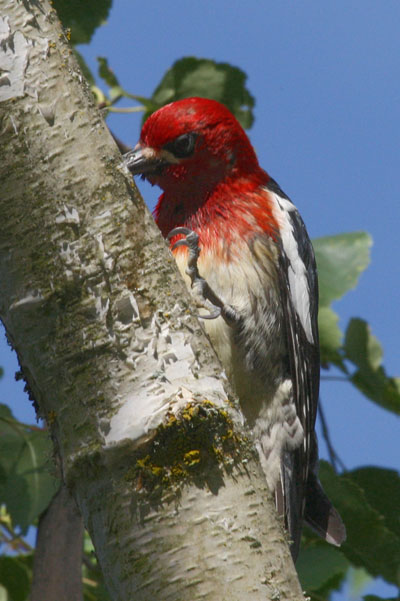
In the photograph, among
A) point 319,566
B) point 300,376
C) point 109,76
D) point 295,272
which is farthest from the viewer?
point 109,76

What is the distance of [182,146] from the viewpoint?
2.85 metres

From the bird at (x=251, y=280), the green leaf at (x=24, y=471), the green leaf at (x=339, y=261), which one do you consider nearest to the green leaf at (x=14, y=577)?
the green leaf at (x=24, y=471)

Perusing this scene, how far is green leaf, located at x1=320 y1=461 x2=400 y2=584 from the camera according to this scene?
246cm

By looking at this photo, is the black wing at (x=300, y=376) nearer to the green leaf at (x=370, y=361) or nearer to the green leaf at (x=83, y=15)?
the green leaf at (x=370, y=361)

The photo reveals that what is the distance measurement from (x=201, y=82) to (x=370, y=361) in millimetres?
1379

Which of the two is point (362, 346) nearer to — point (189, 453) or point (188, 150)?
point (188, 150)

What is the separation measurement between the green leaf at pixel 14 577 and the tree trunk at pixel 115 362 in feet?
4.81

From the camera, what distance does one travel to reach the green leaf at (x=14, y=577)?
264 cm

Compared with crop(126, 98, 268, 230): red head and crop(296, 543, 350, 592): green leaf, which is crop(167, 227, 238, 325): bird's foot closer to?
crop(126, 98, 268, 230): red head

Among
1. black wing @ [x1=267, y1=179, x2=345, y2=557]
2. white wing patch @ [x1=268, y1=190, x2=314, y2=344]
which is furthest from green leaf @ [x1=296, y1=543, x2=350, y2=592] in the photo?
white wing patch @ [x1=268, y1=190, x2=314, y2=344]

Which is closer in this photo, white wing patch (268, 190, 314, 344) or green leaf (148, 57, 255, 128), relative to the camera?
white wing patch (268, 190, 314, 344)

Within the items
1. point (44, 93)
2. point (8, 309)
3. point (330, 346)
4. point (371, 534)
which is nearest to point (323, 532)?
point (371, 534)

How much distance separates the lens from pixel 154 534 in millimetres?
1241

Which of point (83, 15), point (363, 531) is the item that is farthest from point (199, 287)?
point (83, 15)
